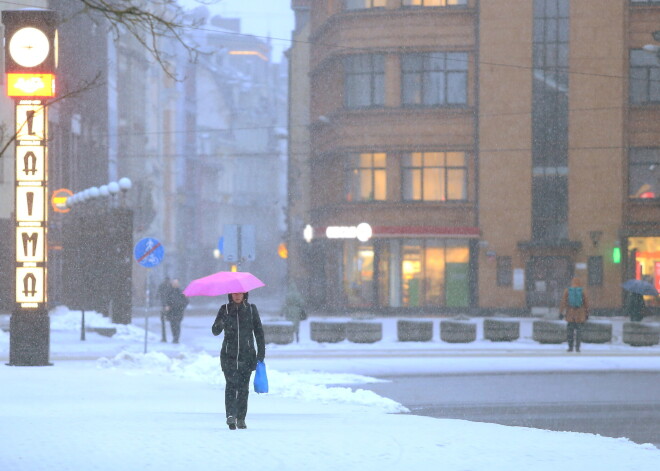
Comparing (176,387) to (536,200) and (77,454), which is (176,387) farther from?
(536,200)

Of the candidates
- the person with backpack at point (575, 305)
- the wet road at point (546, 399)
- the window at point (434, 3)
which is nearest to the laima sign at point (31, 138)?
the wet road at point (546, 399)

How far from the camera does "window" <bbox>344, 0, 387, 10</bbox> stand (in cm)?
5356

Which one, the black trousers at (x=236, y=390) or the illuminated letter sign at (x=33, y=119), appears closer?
the black trousers at (x=236, y=390)

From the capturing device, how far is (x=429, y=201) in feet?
172

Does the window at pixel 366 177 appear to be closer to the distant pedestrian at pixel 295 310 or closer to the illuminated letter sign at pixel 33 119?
the distant pedestrian at pixel 295 310

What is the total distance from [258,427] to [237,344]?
109 cm

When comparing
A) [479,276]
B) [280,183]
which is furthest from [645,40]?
[280,183]

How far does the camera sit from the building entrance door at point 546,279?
172 feet

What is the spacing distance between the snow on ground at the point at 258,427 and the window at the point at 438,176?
82.9 feet

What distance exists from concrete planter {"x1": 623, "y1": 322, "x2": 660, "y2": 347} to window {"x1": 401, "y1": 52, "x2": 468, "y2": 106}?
822 inches

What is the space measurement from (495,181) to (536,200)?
1.79m

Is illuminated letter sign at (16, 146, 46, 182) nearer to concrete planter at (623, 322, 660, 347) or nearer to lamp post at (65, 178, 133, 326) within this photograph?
concrete planter at (623, 322, 660, 347)

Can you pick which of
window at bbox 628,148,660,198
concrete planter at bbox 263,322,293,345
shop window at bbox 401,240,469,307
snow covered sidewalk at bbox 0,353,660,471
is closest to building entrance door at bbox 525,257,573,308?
shop window at bbox 401,240,469,307

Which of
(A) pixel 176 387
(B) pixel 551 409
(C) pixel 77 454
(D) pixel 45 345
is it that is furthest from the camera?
(D) pixel 45 345
